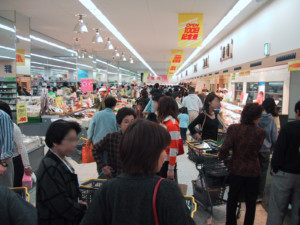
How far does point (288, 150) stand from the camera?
2.78m

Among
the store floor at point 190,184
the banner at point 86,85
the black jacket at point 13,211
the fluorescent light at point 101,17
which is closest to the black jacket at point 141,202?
the black jacket at point 13,211

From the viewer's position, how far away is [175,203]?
44.3 inches

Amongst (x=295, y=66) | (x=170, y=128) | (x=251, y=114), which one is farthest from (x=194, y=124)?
(x=295, y=66)

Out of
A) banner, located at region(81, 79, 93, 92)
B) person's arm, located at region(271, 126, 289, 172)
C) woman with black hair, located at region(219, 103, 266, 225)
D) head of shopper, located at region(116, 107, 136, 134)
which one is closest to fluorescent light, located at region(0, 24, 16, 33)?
banner, located at region(81, 79, 93, 92)

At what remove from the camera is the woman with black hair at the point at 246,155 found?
2.99 m

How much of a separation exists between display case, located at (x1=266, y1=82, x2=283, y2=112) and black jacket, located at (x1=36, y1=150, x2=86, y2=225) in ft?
16.1

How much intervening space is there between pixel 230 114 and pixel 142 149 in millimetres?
7370

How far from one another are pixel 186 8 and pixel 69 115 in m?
5.04

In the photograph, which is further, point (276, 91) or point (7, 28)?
point (7, 28)

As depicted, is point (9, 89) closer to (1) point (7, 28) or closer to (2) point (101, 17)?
(1) point (7, 28)

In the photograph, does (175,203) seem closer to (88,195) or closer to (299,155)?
(88,195)

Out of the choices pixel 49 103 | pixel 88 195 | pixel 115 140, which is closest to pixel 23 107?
pixel 49 103

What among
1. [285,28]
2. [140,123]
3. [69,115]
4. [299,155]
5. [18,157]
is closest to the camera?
[140,123]

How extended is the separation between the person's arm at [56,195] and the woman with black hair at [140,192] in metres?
0.66
